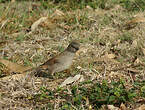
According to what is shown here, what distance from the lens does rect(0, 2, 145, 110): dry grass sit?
195 inches

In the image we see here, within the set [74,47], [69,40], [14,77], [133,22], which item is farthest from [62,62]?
[133,22]

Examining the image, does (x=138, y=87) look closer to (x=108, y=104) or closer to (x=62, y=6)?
(x=108, y=104)

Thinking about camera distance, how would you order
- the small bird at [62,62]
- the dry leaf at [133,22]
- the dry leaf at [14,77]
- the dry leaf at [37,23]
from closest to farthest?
the dry leaf at [14,77] < the small bird at [62,62] < the dry leaf at [133,22] < the dry leaf at [37,23]

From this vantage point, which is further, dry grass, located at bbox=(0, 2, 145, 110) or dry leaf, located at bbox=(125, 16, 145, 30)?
dry leaf, located at bbox=(125, 16, 145, 30)

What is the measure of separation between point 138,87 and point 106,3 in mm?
4661

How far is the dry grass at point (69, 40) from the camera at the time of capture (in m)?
4.96

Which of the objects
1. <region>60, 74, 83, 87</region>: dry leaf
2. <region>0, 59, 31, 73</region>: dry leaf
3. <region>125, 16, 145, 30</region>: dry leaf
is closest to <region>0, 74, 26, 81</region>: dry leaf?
<region>0, 59, 31, 73</region>: dry leaf

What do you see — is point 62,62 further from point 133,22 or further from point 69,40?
point 133,22

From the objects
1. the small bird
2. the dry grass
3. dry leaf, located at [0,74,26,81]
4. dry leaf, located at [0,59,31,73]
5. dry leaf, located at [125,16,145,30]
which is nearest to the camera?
the dry grass

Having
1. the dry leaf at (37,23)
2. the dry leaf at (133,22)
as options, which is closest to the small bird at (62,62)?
the dry leaf at (37,23)

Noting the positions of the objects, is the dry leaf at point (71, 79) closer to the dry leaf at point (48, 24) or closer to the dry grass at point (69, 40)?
the dry grass at point (69, 40)

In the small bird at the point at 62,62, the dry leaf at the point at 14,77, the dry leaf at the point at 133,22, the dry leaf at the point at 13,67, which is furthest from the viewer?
the dry leaf at the point at 133,22

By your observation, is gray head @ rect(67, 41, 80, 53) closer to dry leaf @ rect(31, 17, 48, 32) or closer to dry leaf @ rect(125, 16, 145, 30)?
dry leaf @ rect(31, 17, 48, 32)

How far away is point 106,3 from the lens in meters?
9.03
